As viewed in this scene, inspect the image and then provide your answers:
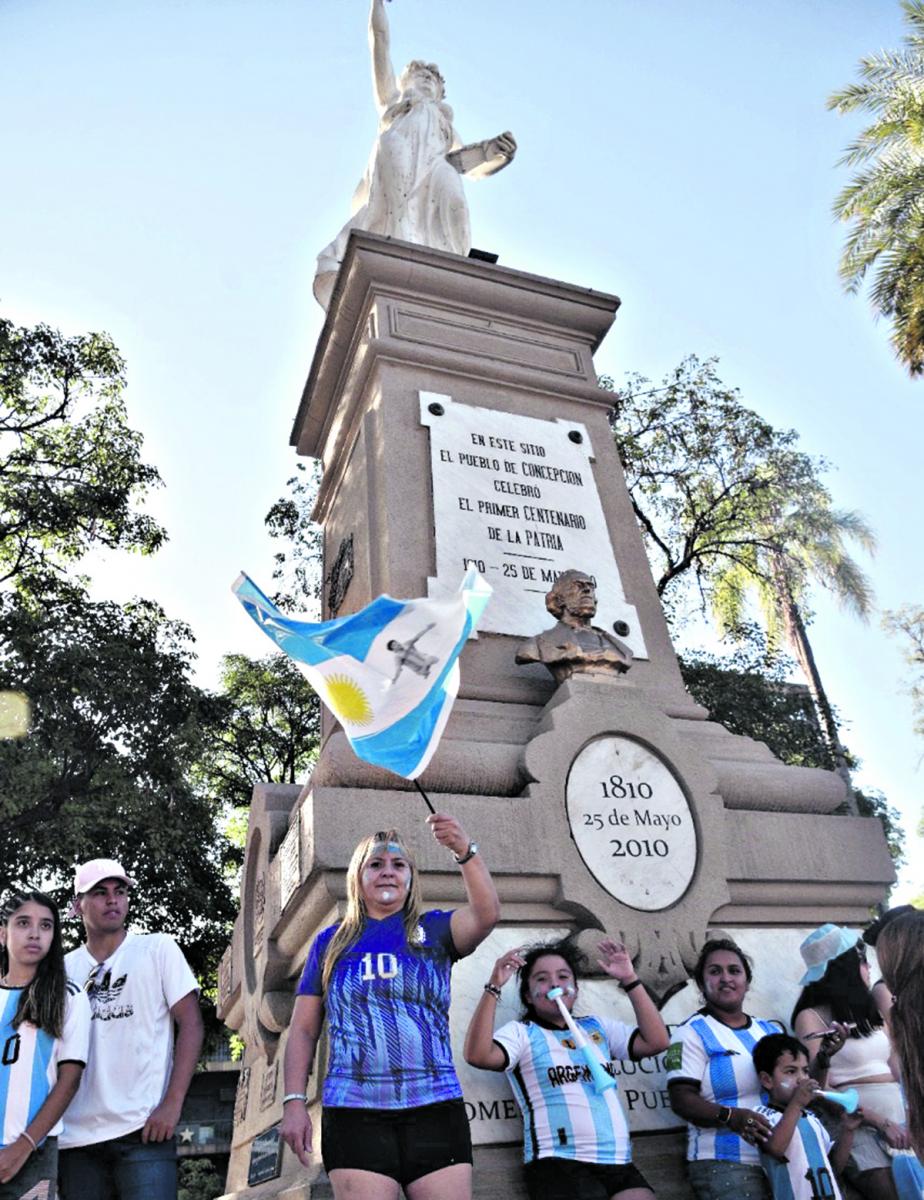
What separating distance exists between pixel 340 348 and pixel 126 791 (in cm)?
840

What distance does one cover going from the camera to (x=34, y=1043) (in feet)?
10.6

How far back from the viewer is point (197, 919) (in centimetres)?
1524

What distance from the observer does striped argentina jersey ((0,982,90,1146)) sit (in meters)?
3.10

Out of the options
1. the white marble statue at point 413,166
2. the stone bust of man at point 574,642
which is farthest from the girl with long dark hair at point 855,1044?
the white marble statue at point 413,166

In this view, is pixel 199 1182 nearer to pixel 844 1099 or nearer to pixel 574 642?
pixel 574 642

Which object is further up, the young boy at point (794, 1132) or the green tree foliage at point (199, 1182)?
the green tree foliage at point (199, 1182)

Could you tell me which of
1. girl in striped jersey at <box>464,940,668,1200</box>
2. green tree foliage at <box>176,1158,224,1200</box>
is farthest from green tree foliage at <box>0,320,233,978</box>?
girl in striped jersey at <box>464,940,668,1200</box>

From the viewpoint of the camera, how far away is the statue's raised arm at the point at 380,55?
32.0 feet

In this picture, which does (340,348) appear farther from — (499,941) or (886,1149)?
(886,1149)

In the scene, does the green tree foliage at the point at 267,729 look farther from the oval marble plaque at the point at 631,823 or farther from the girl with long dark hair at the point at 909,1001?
the girl with long dark hair at the point at 909,1001

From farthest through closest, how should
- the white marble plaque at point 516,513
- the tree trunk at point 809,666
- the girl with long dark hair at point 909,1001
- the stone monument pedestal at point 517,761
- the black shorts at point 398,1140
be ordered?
the tree trunk at point 809,666 < the white marble plaque at point 516,513 < the stone monument pedestal at point 517,761 < the black shorts at point 398,1140 < the girl with long dark hair at point 909,1001

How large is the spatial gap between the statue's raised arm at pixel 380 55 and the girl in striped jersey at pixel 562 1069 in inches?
335

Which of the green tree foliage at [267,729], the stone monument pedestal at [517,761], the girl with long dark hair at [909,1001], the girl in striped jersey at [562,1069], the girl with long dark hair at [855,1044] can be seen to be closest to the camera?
the girl with long dark hair at [909,1001]

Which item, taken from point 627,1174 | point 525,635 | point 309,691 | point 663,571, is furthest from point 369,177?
point 309,691
